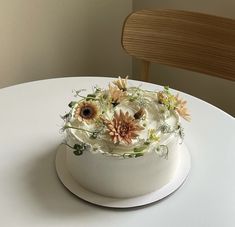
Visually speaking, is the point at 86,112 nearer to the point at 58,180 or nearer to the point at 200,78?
the point at 58,180

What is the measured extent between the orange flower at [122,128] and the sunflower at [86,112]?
0.18 ft

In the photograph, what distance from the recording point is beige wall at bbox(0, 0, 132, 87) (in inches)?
63.7

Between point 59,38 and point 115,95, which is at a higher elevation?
point 115,95

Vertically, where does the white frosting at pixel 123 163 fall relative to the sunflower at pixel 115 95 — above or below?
below

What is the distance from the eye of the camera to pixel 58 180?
986 mm

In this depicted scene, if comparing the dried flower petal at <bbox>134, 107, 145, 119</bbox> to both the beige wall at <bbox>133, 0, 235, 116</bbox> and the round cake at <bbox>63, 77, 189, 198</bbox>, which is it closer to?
the round cake at <bbox>63, 77, 189, 198</bbox>

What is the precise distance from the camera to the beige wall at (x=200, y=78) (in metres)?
1.78

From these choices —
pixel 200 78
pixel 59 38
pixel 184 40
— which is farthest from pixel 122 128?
pixel 200 78

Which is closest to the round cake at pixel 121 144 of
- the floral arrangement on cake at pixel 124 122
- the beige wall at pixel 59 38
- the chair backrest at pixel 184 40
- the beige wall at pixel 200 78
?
the floral arrangement on cake at pixel 124 122

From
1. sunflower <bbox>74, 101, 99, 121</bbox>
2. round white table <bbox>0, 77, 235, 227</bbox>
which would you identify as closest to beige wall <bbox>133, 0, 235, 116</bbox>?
round white table <bbox>0, 77, 235, 227</bbox>

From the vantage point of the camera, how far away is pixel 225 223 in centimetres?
90

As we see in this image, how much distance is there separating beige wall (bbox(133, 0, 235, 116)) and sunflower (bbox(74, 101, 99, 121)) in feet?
3.24

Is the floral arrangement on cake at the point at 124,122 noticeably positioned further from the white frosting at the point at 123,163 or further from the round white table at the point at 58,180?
the round white table at the point at 58,180

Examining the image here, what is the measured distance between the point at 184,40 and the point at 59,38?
18.7 inches
